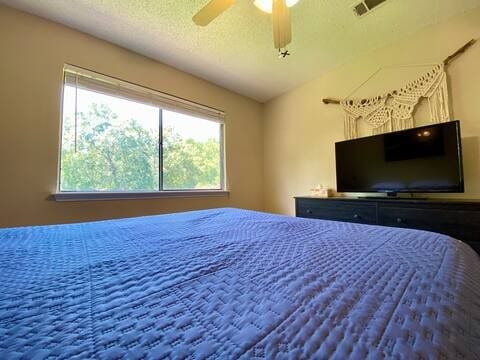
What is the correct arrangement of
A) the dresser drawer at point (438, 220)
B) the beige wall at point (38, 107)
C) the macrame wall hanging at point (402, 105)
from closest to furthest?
the dresser drawer at point (438, 220) → the beige wall at point (38, 107) → the macrame wall hanging at point (402, 105)

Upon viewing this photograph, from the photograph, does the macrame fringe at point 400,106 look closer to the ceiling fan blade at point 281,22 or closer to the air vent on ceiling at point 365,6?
the air vent on ceiling at point 365,6

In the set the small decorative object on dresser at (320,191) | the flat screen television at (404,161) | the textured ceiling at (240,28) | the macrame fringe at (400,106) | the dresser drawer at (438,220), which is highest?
the textured ceiling at (240,28)

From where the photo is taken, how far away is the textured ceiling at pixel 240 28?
5.78 feet

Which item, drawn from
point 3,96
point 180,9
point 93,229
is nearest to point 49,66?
point 3,96

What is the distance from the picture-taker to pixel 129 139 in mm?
2330

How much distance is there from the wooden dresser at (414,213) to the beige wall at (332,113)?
0.46 metres

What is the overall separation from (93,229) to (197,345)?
0.98m

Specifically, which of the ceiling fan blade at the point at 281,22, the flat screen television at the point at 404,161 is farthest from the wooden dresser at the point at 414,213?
the ceiling fan blade at the point at 281,22

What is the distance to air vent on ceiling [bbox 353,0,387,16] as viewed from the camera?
172 centimetres

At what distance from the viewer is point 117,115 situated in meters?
2.27

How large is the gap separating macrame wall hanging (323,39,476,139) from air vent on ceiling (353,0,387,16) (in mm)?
787

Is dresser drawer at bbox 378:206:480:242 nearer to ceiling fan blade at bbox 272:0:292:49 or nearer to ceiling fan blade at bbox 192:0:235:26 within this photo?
ceiling fan blade at bbox 272:0:292:49

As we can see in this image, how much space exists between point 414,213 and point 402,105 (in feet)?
3.74

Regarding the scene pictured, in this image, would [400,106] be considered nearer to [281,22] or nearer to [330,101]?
[330,101]
